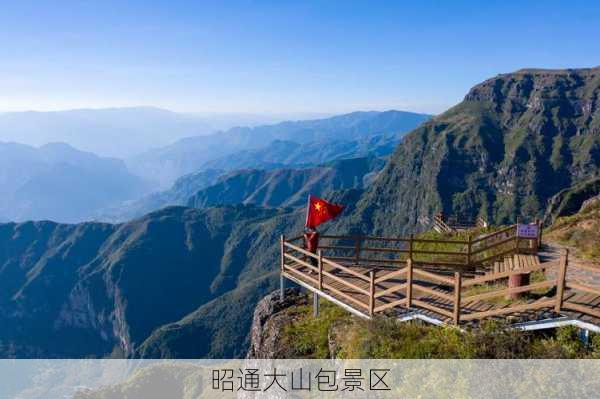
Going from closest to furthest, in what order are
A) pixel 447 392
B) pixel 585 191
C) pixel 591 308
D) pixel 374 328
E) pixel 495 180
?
1. pixel 447 392
2. pixel 591 308
3. pixel 374 328
4. pixel 585 191
5. pixel 495 180

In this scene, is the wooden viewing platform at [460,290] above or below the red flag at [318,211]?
below

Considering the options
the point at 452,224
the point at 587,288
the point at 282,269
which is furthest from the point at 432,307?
the point at 452,224

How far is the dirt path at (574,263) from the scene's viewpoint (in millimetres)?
12834

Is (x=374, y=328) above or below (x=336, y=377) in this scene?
above

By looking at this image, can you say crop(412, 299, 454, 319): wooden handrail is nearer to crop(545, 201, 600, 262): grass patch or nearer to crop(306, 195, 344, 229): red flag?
crop(306, 195, 344, 229): red flag

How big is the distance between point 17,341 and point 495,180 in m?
216

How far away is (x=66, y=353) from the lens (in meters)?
186

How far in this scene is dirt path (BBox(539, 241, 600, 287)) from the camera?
1283 cm

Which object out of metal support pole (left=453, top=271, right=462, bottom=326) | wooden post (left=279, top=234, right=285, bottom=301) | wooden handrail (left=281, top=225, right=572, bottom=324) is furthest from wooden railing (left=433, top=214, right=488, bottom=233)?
metal support pole (left=453, top=271, right=462, bottom=326)

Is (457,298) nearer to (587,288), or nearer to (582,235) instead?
(587,288)

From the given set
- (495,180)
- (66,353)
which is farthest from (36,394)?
(495,180)

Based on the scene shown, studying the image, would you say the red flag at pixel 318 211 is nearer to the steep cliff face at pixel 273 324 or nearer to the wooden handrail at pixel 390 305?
the steep cliff face at pixel 273 324

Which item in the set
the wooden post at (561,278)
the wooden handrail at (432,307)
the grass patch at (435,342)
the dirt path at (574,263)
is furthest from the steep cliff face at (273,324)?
the dirt path at (574,263)

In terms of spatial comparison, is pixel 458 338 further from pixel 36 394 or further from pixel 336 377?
pixel 36 394
